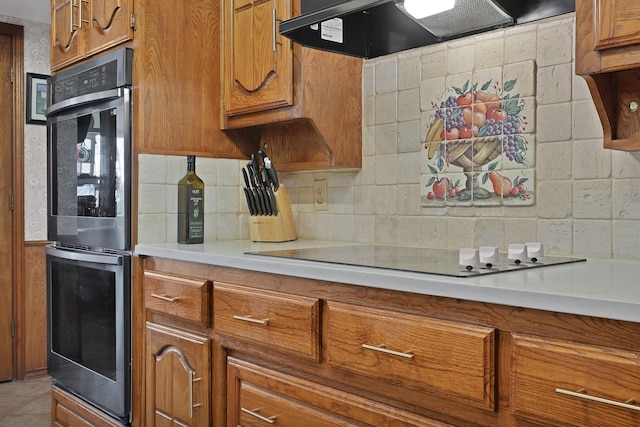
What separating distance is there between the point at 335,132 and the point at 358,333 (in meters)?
1.03

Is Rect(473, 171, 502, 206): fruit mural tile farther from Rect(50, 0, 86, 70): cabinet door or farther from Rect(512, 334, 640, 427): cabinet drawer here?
Rect(50, 0, 86, 70): cabinet door

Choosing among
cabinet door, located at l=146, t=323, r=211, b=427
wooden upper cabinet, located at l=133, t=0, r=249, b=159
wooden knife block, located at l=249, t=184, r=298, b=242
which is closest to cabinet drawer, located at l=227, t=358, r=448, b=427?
cabinet door, located at l=146, t=323, r=211, b=427

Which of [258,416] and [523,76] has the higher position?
[523,76]

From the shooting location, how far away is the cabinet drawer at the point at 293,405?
1359 mm

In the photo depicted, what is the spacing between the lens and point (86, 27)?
8.46 ft

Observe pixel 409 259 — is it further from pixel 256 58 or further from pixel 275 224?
pixel 256 58

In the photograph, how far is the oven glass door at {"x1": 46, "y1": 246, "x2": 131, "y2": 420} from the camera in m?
2.29

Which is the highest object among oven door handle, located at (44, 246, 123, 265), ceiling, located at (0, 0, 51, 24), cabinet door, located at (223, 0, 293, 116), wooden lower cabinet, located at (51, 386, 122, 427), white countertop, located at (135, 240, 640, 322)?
ceiling, located at (0, 0, 51, 24)

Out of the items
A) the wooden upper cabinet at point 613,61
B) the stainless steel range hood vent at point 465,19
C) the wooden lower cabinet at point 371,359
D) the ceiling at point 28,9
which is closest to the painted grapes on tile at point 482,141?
the stainless steel range hood vent at point 465,19

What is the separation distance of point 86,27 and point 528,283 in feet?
7.28

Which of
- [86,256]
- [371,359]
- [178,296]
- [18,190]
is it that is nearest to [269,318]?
[371,359]

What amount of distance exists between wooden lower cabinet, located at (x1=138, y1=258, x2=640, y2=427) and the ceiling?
7.55 feet

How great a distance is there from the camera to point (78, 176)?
2566 millimetres

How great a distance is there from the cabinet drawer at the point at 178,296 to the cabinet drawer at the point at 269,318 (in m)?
0.05
